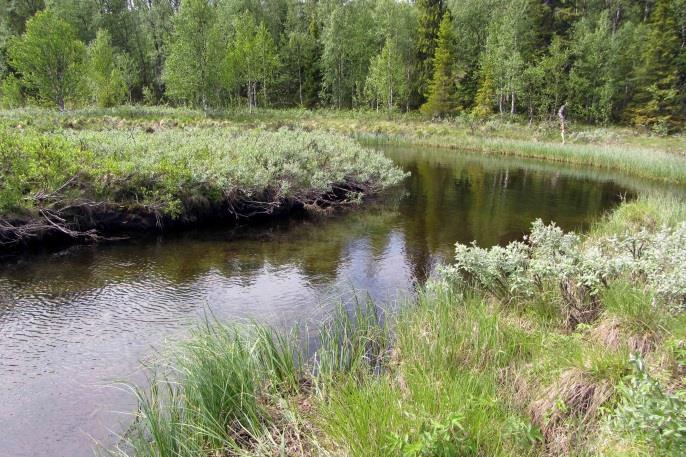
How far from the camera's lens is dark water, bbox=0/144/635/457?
5305 mm

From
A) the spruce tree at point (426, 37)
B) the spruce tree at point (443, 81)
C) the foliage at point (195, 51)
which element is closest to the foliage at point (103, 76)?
the foliage at point (195, 51)

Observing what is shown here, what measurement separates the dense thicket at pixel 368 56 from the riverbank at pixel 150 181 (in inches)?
1169

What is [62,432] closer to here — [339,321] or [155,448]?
[155,448]

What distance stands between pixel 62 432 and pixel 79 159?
8.63 meters

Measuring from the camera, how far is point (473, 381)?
434cm

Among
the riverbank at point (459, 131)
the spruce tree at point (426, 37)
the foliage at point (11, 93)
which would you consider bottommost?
the riverbank at point (459, 131)

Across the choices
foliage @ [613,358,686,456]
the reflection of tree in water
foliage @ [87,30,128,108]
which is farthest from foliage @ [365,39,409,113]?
foliage @ [613,358,686,456]

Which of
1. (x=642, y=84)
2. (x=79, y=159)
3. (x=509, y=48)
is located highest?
(x=509, y=48)

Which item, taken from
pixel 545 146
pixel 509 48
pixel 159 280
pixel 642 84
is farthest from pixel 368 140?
pixel 159 280

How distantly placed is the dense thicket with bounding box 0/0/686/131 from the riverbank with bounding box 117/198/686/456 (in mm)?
40279

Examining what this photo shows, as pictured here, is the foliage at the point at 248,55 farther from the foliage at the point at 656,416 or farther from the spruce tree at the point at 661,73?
the foliage at the point at 656,416

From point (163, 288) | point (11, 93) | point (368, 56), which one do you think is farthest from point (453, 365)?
point (368, 56)

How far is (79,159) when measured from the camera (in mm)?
11609

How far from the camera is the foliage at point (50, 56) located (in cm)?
3475
